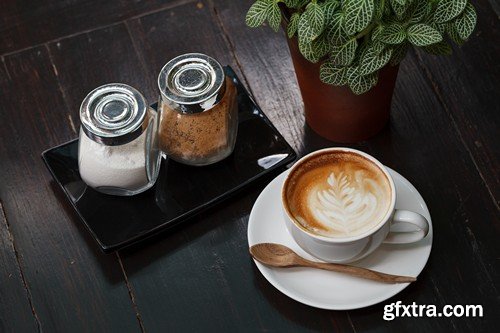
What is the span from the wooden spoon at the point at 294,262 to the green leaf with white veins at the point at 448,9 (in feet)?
1.04

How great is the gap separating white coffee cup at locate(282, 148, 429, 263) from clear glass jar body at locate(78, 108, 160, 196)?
0.69ft

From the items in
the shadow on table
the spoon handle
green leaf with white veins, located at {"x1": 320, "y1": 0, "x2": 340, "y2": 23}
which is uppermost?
green leaf with white veins, located at {"x1": 320, "y1": 0, "x2": 340, "y2": 23}

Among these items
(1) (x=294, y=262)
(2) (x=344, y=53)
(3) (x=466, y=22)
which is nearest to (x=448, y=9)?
(3) (x=466, y=22)

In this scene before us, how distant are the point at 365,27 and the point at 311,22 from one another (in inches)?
2.5

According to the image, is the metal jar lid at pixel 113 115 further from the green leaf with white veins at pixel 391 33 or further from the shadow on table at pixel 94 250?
the green leaf with white veins at pixel 391 33

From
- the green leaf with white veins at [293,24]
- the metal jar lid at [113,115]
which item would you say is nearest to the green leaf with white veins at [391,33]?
the green leaf with white veins at [293,24]

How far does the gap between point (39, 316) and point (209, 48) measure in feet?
1.64

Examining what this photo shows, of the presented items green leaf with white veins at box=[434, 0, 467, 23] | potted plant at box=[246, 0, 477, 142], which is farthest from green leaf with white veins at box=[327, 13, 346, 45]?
green leaf with white veins at box=[434, 0, 467, 23]

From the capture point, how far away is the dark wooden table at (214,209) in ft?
3.33

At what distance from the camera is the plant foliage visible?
915 mm

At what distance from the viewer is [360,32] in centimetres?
94

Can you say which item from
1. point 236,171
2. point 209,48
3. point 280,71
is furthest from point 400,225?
point 209,48

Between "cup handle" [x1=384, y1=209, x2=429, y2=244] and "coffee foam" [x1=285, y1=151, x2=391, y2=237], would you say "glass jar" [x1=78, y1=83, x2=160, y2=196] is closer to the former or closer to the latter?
"coffee foam" [x1=285, y1=151, x2=391, y2=237]

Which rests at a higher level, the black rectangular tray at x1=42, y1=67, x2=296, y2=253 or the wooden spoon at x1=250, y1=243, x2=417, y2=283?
the black rectangular tray at x1=42, y1=67, x2=296, y2=253
